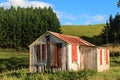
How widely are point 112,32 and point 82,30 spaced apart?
153ft

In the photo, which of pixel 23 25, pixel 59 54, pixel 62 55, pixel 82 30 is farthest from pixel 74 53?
pixel 82 30

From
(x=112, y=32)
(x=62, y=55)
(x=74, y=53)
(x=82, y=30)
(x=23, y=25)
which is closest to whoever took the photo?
(x=62, y=55)

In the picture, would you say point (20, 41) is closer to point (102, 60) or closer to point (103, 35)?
point (103, 35)

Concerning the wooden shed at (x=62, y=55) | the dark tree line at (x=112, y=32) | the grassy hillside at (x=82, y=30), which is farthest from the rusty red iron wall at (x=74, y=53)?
the grassy hillside at (x=82, y=30)

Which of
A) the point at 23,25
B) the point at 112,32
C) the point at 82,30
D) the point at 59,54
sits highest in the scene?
the point at 82,30

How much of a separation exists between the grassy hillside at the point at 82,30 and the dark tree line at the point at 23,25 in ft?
74.8

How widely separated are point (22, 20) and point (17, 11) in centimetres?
744

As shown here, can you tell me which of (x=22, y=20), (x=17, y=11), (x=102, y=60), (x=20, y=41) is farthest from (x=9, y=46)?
(x=102, y=60)

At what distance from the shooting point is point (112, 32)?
293 feet

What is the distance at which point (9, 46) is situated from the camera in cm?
9281

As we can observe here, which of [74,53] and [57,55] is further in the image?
[74,53]

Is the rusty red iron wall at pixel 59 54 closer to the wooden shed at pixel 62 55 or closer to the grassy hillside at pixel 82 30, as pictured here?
the wooden shed at pixel 62 55

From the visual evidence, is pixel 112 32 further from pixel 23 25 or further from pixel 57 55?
pixel 57 55

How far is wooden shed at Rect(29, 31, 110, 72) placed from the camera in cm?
3753
